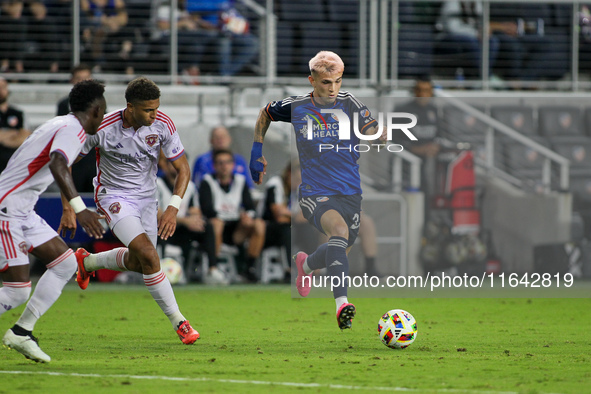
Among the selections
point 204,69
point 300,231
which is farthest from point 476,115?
point 204,69

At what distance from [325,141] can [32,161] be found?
268 cm

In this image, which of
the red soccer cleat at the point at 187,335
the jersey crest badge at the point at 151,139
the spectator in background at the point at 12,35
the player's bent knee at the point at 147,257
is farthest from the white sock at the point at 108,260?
the spectator in background at the point at 12,35

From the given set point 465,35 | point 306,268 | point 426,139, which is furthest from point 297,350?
point 465,35

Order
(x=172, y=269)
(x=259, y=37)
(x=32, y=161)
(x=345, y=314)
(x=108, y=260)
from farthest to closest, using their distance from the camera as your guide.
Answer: (x=259, y=37) < (x=172, y=269) < (x=108, y=260) < (x=345, y=314) < (x=32, y=161)

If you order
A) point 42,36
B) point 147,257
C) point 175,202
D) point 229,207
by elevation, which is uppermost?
point 42,36

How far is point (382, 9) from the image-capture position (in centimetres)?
1511

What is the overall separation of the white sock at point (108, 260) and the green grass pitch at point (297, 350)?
1.91ft

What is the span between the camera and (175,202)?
7094mm

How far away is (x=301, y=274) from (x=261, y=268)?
468cm

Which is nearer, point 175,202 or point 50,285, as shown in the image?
point 50,285

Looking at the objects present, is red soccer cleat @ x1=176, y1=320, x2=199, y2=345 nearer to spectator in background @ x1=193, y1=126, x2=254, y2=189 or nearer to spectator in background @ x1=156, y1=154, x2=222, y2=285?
spectator in background @ x1=156, y1=154, x2=222, y2=285

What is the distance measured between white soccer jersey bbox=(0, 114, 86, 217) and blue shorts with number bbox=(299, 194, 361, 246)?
239 cm

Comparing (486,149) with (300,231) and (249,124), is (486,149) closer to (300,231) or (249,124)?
(300,231)

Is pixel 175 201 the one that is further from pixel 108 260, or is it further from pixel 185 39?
pixel 185 39
